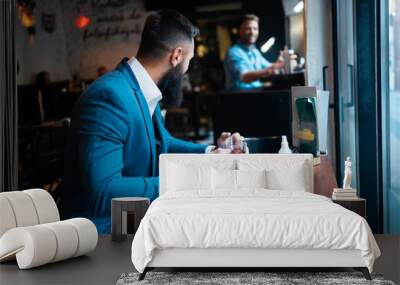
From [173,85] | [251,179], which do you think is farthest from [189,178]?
[173,85]

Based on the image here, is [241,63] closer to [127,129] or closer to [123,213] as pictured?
[127,129]

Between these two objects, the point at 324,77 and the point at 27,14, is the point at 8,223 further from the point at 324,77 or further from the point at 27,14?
the point at 324,77

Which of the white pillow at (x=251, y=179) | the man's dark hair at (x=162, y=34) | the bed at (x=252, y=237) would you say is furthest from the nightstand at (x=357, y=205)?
the man's dark hair at (x=162, y=34)

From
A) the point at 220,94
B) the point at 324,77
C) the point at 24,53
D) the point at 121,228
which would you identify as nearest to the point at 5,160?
the point at 24,53

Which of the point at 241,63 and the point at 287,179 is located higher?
the point at 241,63

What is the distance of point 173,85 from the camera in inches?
288

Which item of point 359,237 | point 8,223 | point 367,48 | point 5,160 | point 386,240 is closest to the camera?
point 359,237

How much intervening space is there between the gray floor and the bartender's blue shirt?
1996 mm

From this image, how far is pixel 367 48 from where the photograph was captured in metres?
6.84

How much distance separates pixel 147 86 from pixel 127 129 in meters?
0.48

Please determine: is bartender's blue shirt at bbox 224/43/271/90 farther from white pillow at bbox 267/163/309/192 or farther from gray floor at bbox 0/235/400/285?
gray floor at bbox 0/235/400/285

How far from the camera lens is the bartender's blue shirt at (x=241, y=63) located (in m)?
7.19

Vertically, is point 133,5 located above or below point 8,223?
above

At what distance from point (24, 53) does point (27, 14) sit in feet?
1.26
